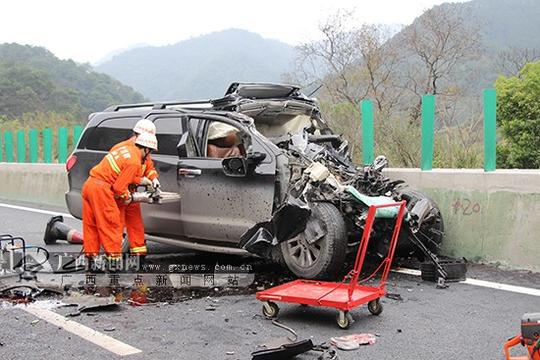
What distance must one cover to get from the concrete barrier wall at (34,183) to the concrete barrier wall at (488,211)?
8.21 meters

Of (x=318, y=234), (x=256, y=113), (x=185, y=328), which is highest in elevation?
(x=256, y=113)

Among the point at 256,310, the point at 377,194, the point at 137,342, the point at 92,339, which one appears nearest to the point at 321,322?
the point at 256,310

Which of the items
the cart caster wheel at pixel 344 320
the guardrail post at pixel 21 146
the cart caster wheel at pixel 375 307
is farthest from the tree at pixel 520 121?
the guardrail post at pixel 21 146

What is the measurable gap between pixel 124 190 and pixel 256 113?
2129 millimetres

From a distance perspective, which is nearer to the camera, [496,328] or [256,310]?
[496,328]

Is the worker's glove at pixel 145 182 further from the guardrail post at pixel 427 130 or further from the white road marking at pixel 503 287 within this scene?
the guardrail post at pixel 427 130

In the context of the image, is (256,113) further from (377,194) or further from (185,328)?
(185,328)

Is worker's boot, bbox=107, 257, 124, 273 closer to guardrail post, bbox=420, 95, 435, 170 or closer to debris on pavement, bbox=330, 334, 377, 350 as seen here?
debris on pavement, bbox=330, 334, 377, 350

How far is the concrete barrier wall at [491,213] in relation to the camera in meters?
6.55

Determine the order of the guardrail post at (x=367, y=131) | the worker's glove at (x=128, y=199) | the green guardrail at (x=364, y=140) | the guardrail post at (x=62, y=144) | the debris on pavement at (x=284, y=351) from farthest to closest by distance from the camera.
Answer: the guardrail post at (x=62, y=144) < the guardrail post at (x=367, y=131) < the green guardrail at (x=364, y=140) < the worker's glove at (x=128, y=199) < the debris on pavement at (x=284, y=351)

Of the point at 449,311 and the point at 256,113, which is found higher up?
the point at 256,113

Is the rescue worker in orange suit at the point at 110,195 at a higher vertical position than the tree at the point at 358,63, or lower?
lower

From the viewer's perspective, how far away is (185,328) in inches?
191

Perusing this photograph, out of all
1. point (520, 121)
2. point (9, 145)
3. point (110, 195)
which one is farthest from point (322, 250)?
point (9, 145)
